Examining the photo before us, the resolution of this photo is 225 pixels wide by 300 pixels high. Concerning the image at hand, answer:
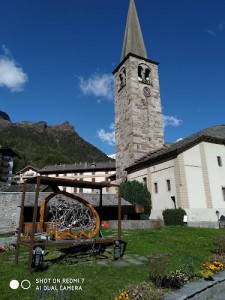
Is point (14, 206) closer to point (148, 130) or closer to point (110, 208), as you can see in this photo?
point (110, 208)

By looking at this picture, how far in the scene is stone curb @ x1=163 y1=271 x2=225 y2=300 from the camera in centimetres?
553

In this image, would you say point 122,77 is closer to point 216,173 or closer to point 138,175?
point 138,175

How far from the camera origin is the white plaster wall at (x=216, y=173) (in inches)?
965

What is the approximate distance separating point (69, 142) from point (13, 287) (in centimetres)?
14798

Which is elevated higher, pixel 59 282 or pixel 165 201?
pixel 165 201

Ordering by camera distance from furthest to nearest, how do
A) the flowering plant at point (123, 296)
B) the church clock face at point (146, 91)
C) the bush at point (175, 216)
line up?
the church clock face at point (146, 91) < the bush at point (175, 216) < the flowering plant at point (123, 296)

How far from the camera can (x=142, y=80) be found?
3788 centimetres

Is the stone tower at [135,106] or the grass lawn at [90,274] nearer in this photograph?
the grass lawn at [90,274]

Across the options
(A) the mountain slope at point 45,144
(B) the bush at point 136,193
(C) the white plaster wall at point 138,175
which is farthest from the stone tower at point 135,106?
(A) the mountain slope at point 45,144

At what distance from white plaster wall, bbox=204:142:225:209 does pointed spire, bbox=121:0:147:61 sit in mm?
21877

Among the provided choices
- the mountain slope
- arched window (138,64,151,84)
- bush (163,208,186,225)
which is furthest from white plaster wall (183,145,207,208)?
the mountain slope

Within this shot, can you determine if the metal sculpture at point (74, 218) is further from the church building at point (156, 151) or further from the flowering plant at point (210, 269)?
the church building at point (156, 151)

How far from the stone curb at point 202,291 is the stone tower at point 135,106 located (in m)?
26.1

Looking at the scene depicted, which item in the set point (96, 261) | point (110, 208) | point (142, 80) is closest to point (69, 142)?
point (142, 80)
